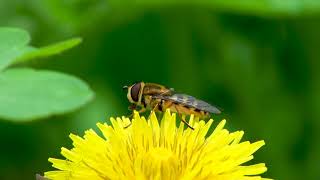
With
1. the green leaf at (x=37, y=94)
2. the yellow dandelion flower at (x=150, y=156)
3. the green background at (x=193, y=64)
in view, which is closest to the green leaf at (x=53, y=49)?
the green leaf at (x=37, y=94)

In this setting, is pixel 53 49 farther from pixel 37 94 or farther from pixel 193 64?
pixel 193 64

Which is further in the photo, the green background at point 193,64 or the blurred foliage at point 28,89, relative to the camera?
the green background at point 193,64

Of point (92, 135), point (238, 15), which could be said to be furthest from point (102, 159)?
point (238, 15)

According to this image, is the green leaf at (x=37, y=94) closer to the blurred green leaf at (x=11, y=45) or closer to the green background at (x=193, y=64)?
the blurred green leaf at (x=11, y=45)

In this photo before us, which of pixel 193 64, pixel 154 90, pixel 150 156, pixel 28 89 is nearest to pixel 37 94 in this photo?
pixel 28 89

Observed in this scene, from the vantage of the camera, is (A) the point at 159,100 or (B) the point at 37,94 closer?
(B) the point at 37,94

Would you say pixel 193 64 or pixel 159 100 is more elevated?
pixel 193 64

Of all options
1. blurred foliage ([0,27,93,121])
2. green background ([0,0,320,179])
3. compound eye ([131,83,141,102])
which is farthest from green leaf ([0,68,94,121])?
green background ([0,0,320,179])
